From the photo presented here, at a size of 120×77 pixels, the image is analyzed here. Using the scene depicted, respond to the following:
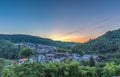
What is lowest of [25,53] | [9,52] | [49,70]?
[49,70]

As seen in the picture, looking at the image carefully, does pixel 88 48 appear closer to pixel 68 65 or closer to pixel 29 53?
pixel 29 53

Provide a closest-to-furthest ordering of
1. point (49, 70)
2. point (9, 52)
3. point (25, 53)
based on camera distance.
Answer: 1. point (49, 70)
2. point (25, 53)
3. point (9, 52)

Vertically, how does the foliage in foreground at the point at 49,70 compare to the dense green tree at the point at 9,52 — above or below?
below

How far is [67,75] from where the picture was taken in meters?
18.5

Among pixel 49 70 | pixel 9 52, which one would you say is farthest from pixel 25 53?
pixel 49 70

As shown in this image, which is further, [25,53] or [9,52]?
[9,52]

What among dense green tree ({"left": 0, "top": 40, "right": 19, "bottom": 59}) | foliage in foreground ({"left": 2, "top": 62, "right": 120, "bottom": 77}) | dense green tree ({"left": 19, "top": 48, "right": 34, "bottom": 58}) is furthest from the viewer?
dense green tree ({"left": 0, "top": 40, "right": 19, "bottom": 59})

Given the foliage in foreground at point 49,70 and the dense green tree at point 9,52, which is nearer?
the foliage in foreground at point 49,70

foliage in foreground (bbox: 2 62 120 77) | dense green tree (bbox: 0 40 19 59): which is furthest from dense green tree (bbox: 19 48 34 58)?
foliage in foreground (bbox: 2 62 120 77)

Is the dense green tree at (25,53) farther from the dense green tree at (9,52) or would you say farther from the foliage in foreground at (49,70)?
the foliage in foreground at (49,70)

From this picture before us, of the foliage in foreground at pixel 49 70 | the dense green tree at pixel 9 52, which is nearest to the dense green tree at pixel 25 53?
the dense green tree at pixel 9 52

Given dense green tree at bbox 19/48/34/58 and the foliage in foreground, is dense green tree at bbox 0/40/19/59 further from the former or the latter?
the foliage in foreground

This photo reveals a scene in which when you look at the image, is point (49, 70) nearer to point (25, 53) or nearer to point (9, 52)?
point (25, 53)

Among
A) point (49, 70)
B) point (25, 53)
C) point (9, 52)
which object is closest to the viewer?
point (49, 70)
